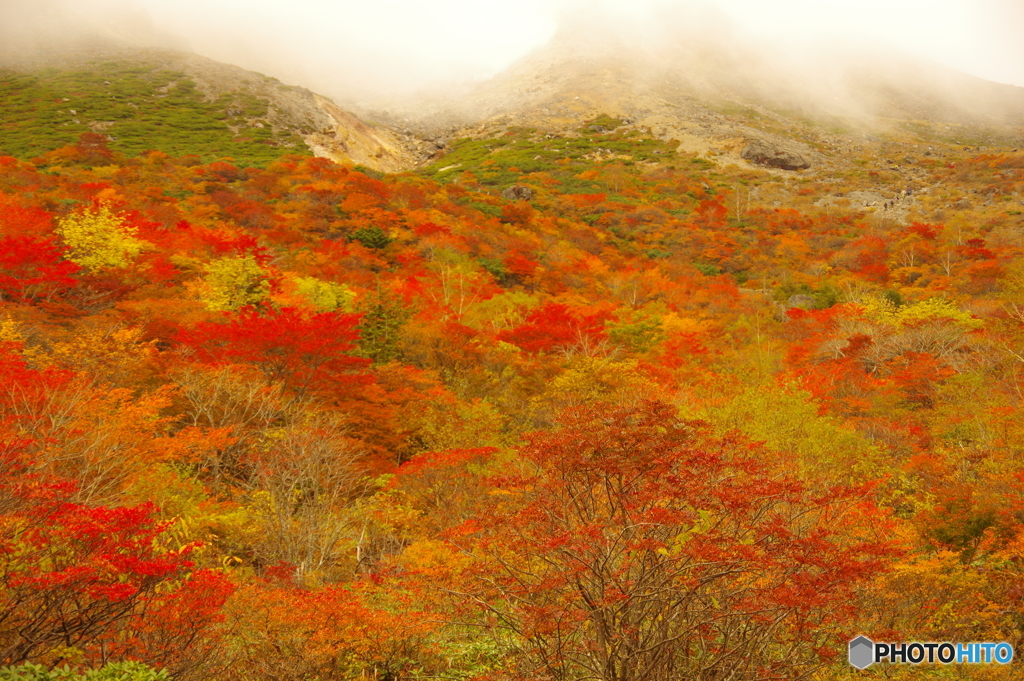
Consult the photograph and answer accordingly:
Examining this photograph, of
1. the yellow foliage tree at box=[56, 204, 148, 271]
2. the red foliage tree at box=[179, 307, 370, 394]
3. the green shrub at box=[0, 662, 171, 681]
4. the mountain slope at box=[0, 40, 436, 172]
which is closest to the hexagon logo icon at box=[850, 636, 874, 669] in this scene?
the green shrub at box=[0, 662, 171, 681]

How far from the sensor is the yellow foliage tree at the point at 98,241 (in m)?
18.5

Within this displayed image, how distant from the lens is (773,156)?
61.8 metres

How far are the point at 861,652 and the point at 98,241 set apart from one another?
2244 centimetres

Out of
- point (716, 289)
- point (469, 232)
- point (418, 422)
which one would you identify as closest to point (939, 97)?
point (716, 289)

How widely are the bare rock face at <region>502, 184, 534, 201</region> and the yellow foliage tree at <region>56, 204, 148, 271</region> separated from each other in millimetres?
32305

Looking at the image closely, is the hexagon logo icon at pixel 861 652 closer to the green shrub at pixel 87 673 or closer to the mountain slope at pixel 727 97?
the green shrub at pixel 87 673

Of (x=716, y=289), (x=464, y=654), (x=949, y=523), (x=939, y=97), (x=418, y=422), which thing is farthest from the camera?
(x=939, y=97)

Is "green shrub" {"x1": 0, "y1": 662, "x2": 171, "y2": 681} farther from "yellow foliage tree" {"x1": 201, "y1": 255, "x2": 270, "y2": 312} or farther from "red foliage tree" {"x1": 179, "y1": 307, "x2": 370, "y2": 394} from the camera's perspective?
"yellow foliage tree" {"x1": 201, "y1": 255, "x2": 270, "y2": 312}

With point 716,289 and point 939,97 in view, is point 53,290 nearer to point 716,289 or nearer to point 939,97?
point 716,289

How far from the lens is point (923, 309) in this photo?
76.1 ft

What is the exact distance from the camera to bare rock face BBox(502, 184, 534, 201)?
158 ft

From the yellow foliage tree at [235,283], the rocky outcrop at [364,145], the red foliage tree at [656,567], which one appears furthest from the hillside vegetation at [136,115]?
the red foliage tree at [656,567]

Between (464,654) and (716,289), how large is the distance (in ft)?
94.3

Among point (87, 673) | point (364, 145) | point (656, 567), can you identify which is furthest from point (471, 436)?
point (364, 145)
